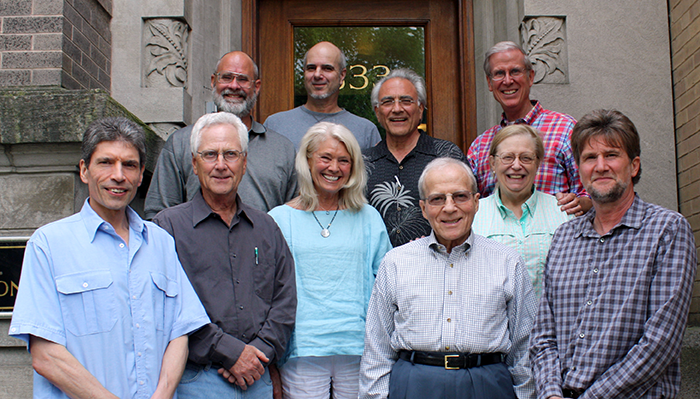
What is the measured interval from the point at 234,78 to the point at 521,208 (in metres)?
1.84

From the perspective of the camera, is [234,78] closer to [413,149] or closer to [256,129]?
[256,129]

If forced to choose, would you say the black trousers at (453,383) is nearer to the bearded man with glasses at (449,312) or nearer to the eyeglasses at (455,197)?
the bearded man with glasses at (449,312)

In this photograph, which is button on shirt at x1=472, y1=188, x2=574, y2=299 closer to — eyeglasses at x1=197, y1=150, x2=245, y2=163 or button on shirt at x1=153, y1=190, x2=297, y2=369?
button on shirt at x1=153, y1=190, x2=297, y2=369

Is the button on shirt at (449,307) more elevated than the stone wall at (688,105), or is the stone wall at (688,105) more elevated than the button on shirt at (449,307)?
the stone wall at (688,105)

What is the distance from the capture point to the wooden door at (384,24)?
4.83 metres

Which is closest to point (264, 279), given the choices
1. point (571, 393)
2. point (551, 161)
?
point (571, 393)

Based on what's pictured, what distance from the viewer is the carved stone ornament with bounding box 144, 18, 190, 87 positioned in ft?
14.2

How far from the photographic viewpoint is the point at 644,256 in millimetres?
2131

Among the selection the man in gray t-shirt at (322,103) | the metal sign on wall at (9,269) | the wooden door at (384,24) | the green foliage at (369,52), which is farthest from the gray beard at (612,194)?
the green foliage at (369,52)

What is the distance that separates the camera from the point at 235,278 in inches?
95.3

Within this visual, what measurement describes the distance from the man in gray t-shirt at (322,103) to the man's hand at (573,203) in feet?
4.55

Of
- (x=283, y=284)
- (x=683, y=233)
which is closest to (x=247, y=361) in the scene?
(x=283, y=284)

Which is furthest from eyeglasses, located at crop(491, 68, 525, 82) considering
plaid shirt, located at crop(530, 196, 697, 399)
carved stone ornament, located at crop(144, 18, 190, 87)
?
carved stone ornament, located at crop(144, 18, 190, 87)

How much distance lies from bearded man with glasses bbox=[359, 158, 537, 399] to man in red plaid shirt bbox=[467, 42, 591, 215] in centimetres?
73
